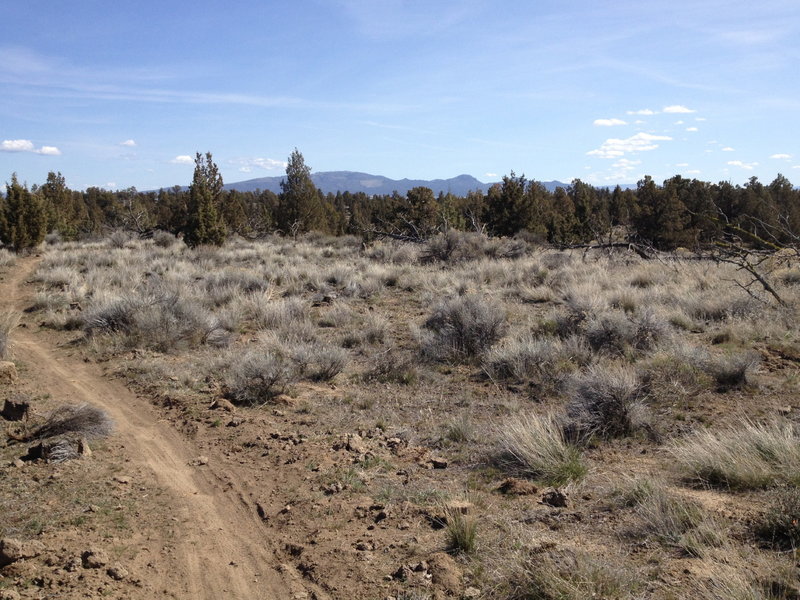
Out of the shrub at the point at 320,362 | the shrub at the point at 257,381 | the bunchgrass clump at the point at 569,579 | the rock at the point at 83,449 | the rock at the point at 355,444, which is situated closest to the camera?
the bunchgrass clump at the point at 569,579

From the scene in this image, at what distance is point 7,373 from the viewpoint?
7422 mm

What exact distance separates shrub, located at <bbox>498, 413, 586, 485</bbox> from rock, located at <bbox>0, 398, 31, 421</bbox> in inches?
202

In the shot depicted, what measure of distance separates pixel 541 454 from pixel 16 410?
18.3ft

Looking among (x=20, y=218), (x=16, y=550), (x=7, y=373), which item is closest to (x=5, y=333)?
(x=7, y=373)

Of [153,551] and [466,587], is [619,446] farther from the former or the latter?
[153,551]

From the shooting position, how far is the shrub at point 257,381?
6934mm

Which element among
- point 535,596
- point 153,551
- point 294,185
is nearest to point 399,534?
point 535,596

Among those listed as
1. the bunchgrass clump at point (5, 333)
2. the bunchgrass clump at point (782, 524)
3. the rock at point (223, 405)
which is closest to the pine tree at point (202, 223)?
the bunchgrass clump at point (5, 333)

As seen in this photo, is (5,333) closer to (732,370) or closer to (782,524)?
(782,524)

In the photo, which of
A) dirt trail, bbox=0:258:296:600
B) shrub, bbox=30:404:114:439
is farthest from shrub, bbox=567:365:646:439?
shrub, bbox=30:404:114:439

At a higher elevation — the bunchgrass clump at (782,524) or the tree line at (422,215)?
the tree line at (422,215)

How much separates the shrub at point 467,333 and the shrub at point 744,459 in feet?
13.3

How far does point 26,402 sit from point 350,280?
948cm

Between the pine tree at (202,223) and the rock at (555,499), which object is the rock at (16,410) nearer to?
the rock at (555,499)
